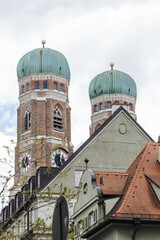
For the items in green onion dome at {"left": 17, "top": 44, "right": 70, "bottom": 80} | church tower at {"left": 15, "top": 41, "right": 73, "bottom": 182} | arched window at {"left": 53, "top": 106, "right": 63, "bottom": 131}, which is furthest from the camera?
green onion dome at {"left": 17, "top": 44, "right": 70, "bottom": 80}

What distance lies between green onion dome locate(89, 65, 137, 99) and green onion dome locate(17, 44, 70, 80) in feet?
43.3

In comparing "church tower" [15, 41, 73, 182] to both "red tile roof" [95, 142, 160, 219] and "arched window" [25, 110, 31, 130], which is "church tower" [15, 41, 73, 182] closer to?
"arched window" [25, 110, 31, 130]

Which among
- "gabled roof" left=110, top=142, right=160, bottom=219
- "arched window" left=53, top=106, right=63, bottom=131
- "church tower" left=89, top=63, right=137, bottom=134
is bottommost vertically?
"gabled roof" left=110, top=142, right=160, bottom=219

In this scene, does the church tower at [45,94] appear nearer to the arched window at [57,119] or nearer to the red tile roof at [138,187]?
the arched window at [57,119]

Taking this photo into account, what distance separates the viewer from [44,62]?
102 metres

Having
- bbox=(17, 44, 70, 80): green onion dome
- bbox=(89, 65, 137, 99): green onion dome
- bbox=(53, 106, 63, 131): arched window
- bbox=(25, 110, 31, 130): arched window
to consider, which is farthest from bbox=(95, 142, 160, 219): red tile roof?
bbox=(89, 65, 137, 99): green onion dome

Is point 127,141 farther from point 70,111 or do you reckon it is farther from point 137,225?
point 70,111

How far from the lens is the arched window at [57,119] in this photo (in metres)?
99.9

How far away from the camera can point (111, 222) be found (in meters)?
27.5

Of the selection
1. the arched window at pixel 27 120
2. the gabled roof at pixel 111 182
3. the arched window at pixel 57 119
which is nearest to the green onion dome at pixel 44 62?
the arched window at pixel 57 119

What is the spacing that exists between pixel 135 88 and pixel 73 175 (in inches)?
2886

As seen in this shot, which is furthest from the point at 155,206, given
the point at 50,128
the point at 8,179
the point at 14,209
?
the point at 50,128

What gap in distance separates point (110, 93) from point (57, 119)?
1820cm

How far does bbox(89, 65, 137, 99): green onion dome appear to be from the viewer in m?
114
